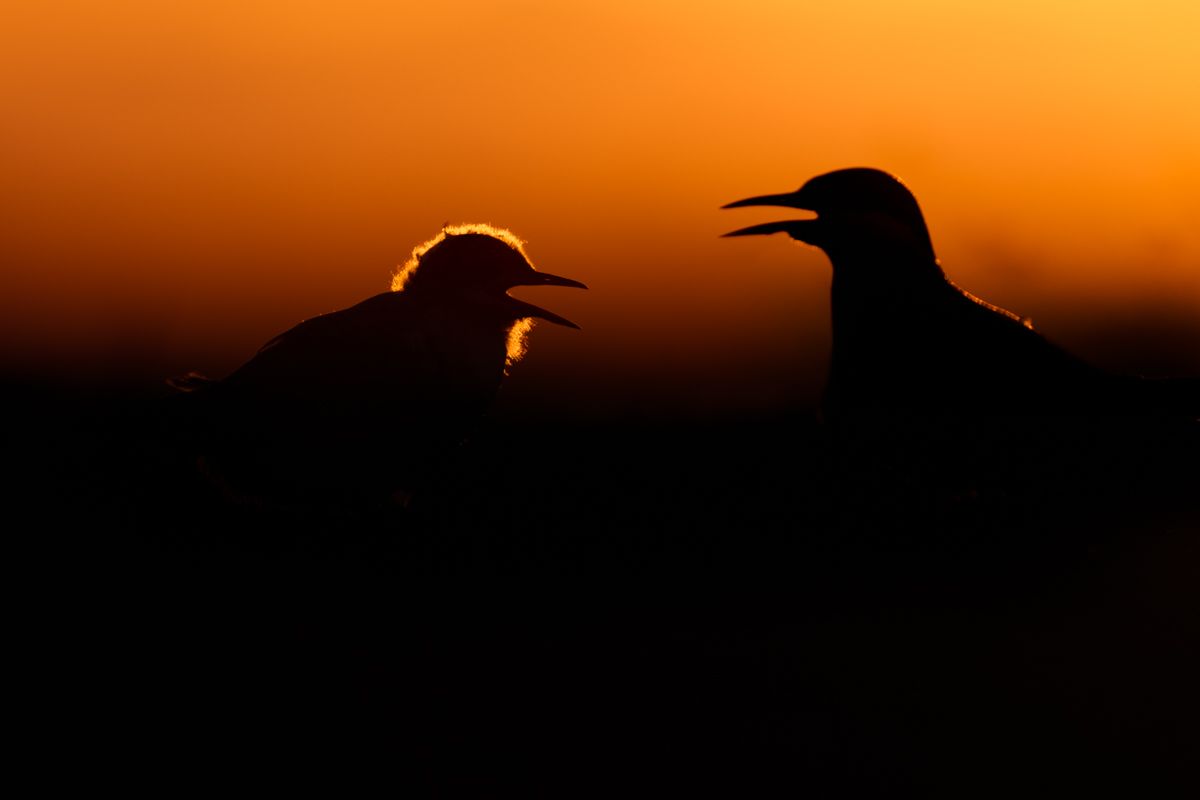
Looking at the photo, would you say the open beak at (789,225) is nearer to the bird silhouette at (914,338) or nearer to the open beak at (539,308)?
the bird silhouette at (914,338)

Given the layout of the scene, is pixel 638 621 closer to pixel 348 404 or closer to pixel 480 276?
pixel 348 404

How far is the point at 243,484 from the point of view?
696cm

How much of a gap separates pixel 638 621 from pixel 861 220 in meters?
2.87

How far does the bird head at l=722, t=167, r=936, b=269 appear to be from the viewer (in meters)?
7.28

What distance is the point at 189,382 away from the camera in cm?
717

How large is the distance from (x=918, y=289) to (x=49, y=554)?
13.1ft

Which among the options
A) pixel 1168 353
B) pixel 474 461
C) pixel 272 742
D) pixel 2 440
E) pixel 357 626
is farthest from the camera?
pixel 1168 353

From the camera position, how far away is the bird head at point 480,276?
7.50 m

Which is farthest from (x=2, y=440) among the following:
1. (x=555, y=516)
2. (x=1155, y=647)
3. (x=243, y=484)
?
(x=1155, y=647)

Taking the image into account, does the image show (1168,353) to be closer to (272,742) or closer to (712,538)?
(712,538)

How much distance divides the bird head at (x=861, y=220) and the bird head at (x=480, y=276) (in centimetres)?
113

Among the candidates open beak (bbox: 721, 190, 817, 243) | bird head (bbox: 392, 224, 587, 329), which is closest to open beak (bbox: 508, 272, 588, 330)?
bird head (bbox: 392, 224, 587, 329)

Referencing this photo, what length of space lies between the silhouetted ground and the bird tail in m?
0.30

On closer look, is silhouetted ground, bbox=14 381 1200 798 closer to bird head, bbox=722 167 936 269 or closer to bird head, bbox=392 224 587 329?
bird head, bbox=392 224 587 329
